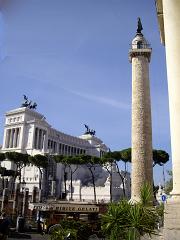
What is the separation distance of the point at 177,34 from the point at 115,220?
7.90 meters

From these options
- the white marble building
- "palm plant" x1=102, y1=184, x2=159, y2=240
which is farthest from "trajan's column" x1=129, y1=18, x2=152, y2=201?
the white marble building

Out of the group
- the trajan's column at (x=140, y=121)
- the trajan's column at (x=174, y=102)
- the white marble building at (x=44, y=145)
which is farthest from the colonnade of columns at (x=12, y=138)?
the trajan's column at (x=174, y=102)

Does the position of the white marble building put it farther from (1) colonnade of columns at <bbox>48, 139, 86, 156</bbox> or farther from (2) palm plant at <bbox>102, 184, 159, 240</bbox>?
(2) palm plant at <bbox>102, 184, 159, 240</bbox>

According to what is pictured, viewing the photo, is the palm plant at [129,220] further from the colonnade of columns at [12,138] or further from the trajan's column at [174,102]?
the colonnade of columns at [12,138]

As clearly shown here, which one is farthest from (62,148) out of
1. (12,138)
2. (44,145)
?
(12,138)

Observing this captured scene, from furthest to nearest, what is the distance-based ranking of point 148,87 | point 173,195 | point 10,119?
point 10,119 < point 148,87 < point 173,195

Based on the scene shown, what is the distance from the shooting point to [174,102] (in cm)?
886

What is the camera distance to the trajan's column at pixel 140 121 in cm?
2897

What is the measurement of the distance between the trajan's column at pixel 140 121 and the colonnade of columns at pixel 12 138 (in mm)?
82455

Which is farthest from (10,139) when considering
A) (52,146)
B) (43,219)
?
(43,219)

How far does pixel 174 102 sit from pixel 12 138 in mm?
107053

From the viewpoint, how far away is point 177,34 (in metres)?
9.03

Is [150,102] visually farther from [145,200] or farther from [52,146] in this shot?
[52,146]

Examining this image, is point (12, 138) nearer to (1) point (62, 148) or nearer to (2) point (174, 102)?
(1) point (62, 148)
